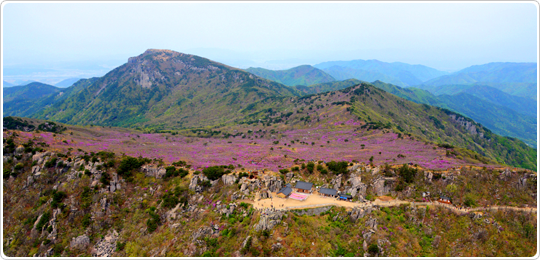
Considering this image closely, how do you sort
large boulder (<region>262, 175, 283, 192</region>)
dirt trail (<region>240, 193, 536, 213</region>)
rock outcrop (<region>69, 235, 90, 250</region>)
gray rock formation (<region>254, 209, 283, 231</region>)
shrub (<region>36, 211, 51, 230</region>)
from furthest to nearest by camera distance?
large boulder (<region>262, 175, 283, 192</region>) → shrub (<region>36, 211, 51, 230</region>) → rock outcrop (<region>69, 235, 90, 250</region>) → dirt trail (<region>240, 193, 536, 213</region>) → gray rock formation (<region>254, 209, 283, 231</region>)

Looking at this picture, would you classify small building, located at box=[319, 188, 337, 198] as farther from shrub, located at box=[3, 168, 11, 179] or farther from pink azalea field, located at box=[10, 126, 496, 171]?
shrub, located at box=[3, 168, 11, 179]

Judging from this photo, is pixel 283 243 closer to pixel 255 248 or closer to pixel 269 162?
pixel 255 248

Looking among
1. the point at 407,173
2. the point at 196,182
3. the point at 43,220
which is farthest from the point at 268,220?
the point at 43,220

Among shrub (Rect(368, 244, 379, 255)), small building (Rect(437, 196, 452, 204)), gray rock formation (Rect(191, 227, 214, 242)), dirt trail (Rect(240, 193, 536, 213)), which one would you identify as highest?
small building (Rect(437, 196, 452, 204))

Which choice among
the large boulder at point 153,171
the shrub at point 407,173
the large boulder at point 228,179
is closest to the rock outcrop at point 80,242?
the large boulder at point 153,171

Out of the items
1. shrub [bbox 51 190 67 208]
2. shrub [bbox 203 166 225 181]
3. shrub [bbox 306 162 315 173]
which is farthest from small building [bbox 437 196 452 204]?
shrub [bbox 51 190 67 208]

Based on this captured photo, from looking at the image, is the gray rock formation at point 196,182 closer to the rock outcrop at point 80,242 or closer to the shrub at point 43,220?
the rock outcrop at point 80,242

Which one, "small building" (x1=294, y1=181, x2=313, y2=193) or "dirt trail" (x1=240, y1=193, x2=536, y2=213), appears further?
"small building" (x1=294, y1=181, x2=313, y2=193)

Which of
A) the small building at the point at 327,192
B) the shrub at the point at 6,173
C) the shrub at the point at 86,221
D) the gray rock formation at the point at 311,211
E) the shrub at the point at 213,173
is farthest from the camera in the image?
the shrub at the point at 6,173

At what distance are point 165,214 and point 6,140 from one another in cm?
6977

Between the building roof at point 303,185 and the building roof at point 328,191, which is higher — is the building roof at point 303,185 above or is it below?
above

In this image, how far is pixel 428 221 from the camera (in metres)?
53.0

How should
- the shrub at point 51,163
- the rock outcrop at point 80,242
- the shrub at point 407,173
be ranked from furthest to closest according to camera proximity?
1. the shrub at point 51,163
2. the shrub at point 407,173
3. the rock outcrop at point 80,242

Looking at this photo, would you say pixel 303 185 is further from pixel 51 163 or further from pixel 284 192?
pixel 51 163
